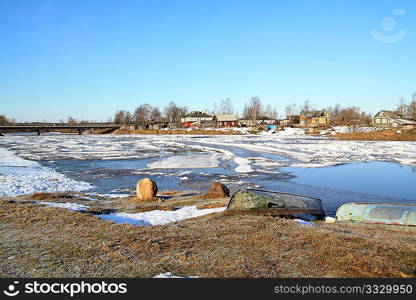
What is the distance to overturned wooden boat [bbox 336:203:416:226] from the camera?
10.4m

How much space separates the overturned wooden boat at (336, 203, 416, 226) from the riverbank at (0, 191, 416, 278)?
9.8 inches

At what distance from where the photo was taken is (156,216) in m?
12.0

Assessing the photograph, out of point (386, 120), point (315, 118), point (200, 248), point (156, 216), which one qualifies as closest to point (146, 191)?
point (156, 216)

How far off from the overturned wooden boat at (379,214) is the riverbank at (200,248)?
0.25 meters

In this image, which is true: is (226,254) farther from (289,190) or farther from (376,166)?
(376,166)

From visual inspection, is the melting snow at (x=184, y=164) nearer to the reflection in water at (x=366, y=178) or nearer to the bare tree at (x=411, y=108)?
the reflection in water at (x=366, y=178)

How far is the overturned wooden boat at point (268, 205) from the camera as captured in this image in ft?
38.1

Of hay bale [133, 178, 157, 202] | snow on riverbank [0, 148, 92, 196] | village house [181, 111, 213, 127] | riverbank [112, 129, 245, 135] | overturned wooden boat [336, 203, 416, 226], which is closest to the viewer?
overturned wooden boat [336, 203, 416, 226]

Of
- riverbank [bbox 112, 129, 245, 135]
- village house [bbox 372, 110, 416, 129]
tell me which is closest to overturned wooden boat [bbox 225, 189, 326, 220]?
riverbank [bbox 112, 129, 245, 135]

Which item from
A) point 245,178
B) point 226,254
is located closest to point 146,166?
point 245,178

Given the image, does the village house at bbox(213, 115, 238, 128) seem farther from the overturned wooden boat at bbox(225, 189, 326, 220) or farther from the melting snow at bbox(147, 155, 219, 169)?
the overturned wooden boat at bbox(225, 189, 326, 220)

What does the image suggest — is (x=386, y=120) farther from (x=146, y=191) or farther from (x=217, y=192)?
(x=146, y=191)

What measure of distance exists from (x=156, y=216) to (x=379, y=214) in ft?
22.8

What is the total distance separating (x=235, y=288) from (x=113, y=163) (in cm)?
2652
